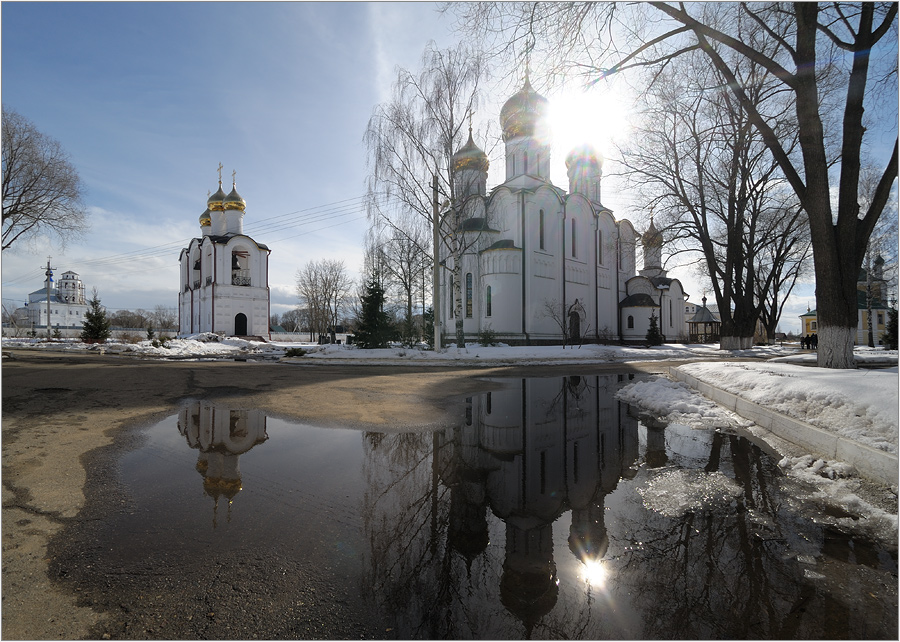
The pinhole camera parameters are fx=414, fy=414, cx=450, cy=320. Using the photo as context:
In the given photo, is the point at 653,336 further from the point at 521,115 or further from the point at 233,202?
the point at 233,202

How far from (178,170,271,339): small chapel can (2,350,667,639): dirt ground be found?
26.5 meters

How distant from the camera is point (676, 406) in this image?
6.93m

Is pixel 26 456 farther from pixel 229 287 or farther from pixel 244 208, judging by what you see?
pixel 244 208

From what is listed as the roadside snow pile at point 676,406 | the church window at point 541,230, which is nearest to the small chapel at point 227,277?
the church window at point 541,230

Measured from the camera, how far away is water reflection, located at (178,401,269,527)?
144 inches

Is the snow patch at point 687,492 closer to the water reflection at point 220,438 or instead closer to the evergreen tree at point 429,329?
the water reflection at point 220,438

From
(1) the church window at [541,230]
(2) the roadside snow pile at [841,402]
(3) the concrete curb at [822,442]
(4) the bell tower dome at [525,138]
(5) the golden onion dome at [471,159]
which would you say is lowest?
(3) the concrete curb at [822,442]

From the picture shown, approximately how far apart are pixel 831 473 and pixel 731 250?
22.5m

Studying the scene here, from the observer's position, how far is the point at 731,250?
875 inches

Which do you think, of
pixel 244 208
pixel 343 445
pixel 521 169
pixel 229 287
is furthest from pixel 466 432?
pixel 244 208

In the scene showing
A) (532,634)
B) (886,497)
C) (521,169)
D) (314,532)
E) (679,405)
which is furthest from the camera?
(521,169)

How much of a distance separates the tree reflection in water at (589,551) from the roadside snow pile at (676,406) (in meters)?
1.48

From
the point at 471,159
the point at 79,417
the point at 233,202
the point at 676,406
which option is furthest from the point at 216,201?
the point at 676,406

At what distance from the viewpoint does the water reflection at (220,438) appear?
12.0 feet
